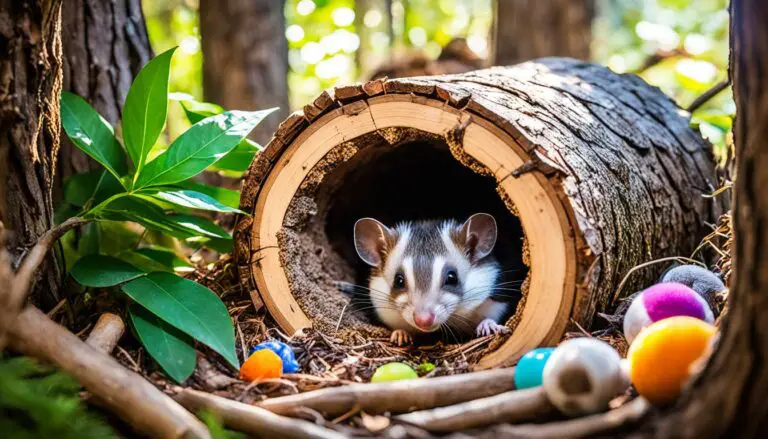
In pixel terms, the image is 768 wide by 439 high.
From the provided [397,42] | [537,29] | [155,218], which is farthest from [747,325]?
[397,42]

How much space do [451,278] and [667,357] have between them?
1.71 m

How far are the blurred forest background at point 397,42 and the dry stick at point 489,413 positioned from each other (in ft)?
10.6

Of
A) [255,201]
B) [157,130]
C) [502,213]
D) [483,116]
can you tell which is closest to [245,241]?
[255,201]

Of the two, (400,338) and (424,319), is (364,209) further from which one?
(424,319)

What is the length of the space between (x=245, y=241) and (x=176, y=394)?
113cm

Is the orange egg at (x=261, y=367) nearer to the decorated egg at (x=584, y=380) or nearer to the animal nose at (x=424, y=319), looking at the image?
the animal nose at (x=424, y=319)

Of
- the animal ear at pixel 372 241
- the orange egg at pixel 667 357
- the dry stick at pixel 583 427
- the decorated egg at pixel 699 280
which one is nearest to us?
the dry stick at pixel 583 427

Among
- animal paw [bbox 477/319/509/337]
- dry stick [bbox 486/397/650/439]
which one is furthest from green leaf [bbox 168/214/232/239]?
dry stick [bbox 486/397/650/439]

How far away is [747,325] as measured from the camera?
1.90 meters

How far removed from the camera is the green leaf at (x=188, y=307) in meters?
2.94

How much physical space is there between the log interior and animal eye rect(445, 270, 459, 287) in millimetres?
365

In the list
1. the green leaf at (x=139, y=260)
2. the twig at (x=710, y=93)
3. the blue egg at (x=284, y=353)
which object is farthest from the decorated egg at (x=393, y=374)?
the twig at (x=710, y=93)

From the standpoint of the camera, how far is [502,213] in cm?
502

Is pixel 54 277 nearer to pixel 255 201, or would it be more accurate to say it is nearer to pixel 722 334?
pixel 255 201
